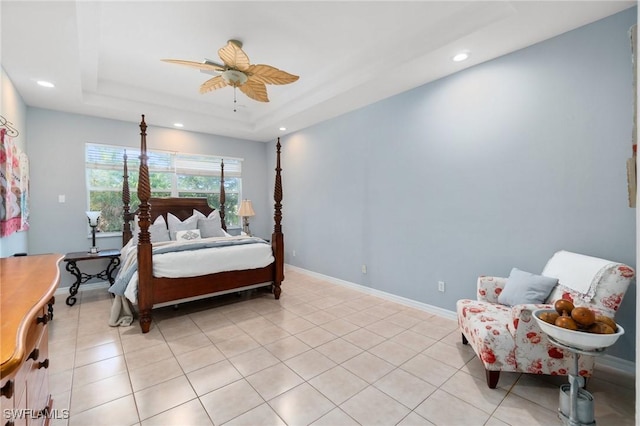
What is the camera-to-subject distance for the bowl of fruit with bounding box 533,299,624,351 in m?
1.38

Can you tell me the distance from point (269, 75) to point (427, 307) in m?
3.08

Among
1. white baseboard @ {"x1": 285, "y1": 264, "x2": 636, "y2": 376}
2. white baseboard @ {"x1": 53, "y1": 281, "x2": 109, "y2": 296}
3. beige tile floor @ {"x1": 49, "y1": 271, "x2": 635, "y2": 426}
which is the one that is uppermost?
white baseboard @ {"x1": 53, "y1": 281, "x2": 109, "y2": 296}

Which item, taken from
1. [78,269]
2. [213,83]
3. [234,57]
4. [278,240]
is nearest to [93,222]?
[78,269]

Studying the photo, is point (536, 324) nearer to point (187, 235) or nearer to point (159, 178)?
point (187, 235)

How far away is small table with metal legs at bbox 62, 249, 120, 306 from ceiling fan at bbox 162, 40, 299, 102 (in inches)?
104

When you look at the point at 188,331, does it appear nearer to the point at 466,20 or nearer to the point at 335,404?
the point at 335,404

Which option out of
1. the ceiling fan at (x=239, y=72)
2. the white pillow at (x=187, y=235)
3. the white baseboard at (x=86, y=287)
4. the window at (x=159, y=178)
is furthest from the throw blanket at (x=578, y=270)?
the white baseboard at (x=86, y=287)

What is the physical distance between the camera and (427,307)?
339cm

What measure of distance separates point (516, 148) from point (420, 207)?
113cm

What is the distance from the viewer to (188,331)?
2.91 m

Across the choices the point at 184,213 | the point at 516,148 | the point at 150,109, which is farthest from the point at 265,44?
the point at 184,213

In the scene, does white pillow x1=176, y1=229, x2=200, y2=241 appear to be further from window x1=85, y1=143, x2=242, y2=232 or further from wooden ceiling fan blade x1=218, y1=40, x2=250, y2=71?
wooden ceiling fan blade x1=218, y1=40, x2=250, y2=71

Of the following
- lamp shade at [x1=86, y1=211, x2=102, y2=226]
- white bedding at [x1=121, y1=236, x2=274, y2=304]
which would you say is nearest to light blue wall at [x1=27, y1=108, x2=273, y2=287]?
lamp shade at [x1=86, y1=211, x2=102, y2=226]

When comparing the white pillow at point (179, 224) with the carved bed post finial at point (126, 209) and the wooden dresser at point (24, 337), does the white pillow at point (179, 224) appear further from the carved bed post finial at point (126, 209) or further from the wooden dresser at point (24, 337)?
the wooden dresser at point (24, 337)
